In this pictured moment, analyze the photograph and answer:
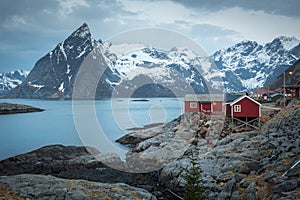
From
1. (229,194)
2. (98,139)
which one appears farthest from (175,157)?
(98,139)

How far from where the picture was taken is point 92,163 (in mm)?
35188

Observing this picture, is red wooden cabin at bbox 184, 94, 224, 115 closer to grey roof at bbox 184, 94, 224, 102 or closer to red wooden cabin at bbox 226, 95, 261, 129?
grey roof at bbox 184, 94, 224, 102

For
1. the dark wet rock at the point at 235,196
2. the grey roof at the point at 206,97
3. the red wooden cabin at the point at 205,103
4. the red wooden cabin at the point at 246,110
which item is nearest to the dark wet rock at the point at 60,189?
the dark wet rock at the point at 235,196

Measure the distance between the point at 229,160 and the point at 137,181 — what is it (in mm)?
9867

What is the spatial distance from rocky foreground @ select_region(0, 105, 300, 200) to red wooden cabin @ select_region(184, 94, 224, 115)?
2.35 m

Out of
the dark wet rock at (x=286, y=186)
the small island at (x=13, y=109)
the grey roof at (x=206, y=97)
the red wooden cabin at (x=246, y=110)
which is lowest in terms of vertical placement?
the small island at (x=13, y=109)

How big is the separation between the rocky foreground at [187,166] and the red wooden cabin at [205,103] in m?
2.35

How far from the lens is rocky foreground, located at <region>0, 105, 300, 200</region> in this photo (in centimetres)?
1944

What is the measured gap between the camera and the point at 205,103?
4641cm

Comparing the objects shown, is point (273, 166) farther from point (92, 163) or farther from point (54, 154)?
point (54, 154)

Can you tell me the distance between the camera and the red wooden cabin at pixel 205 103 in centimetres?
4556

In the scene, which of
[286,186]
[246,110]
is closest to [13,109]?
[246,110]

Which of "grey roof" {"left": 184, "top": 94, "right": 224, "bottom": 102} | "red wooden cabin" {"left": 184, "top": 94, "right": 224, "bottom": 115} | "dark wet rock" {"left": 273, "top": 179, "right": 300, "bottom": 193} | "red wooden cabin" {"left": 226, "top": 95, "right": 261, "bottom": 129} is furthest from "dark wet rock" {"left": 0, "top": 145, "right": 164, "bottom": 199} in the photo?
"grey roof" {"left": 184, "top": 94, "right": 224, "bottom": 102}

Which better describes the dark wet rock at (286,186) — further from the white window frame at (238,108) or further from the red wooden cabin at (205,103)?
the red wooden cabin at (205,103)
